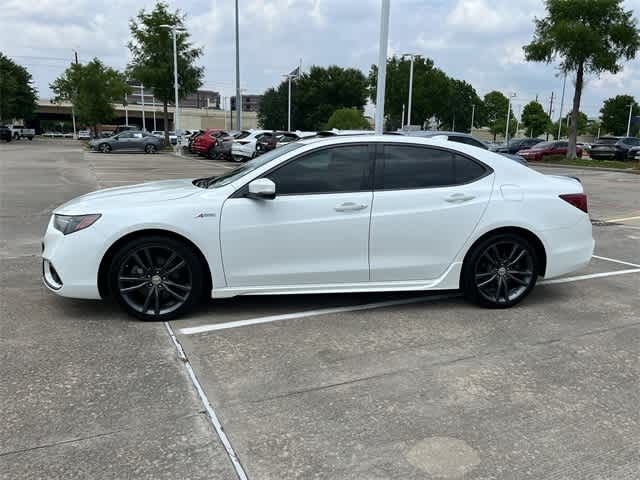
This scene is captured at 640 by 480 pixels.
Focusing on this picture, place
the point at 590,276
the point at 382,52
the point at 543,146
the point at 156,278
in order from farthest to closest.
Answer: the point at 543,146 < the point at 382,52 < the point at 590,276 < the point at 156,278

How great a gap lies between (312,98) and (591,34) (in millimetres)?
55212

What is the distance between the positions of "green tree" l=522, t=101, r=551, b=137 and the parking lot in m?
97.4

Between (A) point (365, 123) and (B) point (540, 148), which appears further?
(A) point (365, 123)

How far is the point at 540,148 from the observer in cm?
3534

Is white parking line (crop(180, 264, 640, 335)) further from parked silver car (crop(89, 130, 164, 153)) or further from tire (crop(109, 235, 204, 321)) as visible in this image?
parked silver car (crop(89, 130, 164, 153))

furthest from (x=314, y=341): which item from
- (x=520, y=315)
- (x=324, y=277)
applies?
(x=520, y=315)

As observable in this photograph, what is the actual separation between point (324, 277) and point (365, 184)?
0.88 metres

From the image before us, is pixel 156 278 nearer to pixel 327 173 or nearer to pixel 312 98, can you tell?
pixel 327 173

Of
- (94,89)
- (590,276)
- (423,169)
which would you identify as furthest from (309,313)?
(94,89)

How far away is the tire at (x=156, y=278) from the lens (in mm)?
4613

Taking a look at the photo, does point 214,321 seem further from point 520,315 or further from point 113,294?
point 520,315

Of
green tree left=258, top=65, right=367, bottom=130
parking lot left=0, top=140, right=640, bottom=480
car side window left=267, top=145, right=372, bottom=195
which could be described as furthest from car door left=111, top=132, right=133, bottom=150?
green tree left=258, top=65, right=367, bottom=130

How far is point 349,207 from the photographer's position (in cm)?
482

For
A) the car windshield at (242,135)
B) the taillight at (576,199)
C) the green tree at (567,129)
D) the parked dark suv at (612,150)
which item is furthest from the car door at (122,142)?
the green tree at (567,129)
